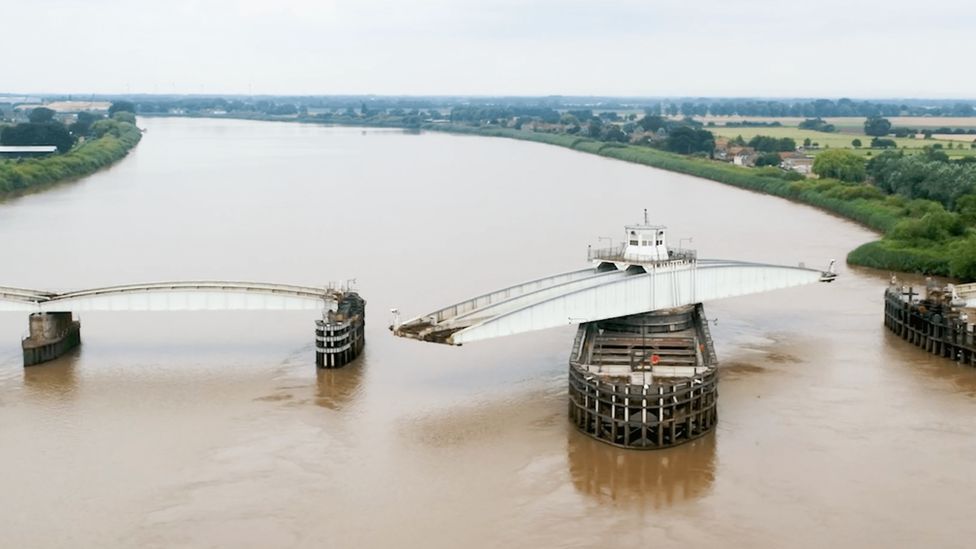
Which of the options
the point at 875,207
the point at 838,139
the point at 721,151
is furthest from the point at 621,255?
the point at 838,139

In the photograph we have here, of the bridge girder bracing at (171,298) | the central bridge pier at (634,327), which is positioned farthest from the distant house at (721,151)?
the bridge girder bracing at (171,298)

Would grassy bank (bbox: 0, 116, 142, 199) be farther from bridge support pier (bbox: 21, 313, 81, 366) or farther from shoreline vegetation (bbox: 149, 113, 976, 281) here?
shoreline vegetation (bbox: 149, 113, 976, 281)

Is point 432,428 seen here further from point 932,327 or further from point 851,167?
point 851,167

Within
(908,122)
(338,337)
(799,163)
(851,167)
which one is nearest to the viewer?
(338,337)

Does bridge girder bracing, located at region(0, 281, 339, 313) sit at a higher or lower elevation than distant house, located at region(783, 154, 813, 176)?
lower

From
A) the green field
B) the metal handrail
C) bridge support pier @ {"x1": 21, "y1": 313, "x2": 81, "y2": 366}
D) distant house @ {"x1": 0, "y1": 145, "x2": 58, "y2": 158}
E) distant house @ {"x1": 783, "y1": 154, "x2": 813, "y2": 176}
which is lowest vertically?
bridge support pier @ {"x1": 21, "y1": 313, "x2": 81, "y2": 366}

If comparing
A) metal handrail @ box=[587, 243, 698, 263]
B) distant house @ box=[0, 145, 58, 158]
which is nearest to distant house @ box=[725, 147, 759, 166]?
distant house @ box=[0, 145, 58, 158]
